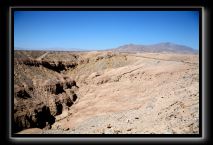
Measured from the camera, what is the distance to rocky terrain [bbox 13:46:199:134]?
25.8 feet

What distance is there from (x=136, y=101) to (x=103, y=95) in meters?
3.35

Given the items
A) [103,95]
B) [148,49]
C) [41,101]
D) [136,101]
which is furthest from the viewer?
[148,49]

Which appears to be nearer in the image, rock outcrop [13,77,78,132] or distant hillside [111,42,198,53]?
rock outcrop [13,77,78,132]

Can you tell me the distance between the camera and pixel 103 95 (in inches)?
579

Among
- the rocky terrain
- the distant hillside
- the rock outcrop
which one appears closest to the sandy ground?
the rocky terrain

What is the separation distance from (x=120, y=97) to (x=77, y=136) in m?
8.23

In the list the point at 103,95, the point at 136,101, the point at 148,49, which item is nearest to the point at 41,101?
the point at 103,95

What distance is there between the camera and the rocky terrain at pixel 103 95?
25.8 ft

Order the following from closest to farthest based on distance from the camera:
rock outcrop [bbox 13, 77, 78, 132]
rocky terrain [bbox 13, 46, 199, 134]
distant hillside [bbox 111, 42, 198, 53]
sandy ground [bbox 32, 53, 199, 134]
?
sandy ground [bbox 32, 53, 199, 134], rocky terrain [bbox 13, 46, 199, 134], rock outcrop [bbox 13, 77, 78, 132], distant hillside [bbox 111, 42, 198, 53]

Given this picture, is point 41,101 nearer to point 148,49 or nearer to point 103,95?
point 103,95

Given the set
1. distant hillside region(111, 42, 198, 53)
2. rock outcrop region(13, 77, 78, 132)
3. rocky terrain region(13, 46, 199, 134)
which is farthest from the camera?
distant hillside region(111, 42, 198, 53)

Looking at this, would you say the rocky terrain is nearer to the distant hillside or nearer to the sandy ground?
the sandy ground

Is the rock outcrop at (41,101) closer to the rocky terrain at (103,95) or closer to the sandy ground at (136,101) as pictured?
the rocky terrain at (103,95)
